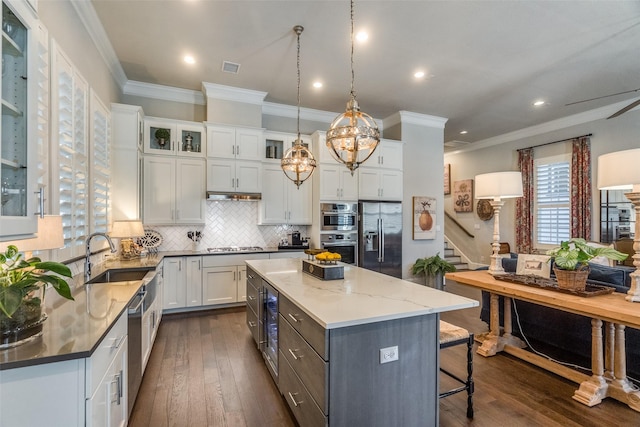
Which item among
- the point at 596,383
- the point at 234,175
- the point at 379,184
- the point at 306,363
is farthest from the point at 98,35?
the point at 596,383

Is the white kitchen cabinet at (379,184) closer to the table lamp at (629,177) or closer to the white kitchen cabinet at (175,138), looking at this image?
the white kitchen cabinet at (175,138)

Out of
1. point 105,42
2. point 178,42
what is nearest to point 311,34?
point 178,42

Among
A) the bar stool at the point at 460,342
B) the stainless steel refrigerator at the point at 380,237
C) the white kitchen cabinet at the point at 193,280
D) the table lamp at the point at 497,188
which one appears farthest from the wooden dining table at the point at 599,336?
the white kitchen cabinet at the point at 193,280

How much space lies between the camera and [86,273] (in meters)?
2.41

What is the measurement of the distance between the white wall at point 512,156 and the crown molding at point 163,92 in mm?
6761

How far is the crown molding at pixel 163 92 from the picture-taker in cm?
455

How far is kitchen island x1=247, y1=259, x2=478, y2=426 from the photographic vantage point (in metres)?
1.55

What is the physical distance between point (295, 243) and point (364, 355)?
3.58 metres

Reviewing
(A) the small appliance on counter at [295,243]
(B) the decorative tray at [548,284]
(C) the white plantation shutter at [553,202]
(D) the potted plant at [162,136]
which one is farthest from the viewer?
(C) the white plantation shutter at [553,202]

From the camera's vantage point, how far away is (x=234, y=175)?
15.5 ft

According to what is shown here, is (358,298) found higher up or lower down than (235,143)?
lower down

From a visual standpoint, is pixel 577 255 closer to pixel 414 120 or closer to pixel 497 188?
pixel 497 188

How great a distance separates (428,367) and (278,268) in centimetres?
164

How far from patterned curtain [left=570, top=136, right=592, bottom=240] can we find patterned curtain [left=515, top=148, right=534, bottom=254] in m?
0.81
